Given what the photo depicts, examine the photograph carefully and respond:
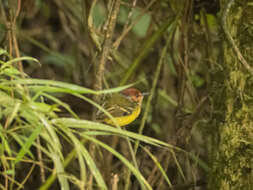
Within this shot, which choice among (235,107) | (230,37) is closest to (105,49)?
(230,37)

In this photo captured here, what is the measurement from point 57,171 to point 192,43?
1609 millimetres

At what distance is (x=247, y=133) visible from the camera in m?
2.13

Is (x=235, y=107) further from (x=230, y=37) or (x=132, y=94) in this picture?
(x=132, y=94)

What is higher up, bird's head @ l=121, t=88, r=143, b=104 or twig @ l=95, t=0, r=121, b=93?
twig @ l=95, t=0, r=121, b=93

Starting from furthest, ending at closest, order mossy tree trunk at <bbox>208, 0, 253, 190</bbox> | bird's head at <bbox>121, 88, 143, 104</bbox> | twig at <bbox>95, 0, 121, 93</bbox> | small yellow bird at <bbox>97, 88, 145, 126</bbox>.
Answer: bird's head at <bbox>121, 88, 143, 104</bbox>, small yellow bird at <bbox>97, 88, 145, 126</bbox>, mossy tree trunk at <bbox>208, 0, 253, 190</bbox>, twig at <bbox>95, 0, 121, 93</bbox>

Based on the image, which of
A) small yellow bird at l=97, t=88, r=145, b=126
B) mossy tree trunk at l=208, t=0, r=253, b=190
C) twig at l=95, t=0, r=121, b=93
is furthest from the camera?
small yellow bird at l=97, t=88, r=145, b=126

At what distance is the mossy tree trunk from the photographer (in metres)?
2.12

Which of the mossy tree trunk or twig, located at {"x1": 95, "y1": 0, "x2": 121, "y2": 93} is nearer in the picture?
twig, located at {"x1": 95, "y1": 0, "x2": 121, "y2": 93}

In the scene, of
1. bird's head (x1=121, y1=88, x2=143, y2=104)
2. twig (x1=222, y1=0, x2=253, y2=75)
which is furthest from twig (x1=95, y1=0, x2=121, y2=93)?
bird's head (x1=121, y1=88, x2=143, y2=104)

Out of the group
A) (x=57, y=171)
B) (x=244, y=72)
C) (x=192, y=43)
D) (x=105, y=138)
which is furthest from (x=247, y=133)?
(x=105, y=138)

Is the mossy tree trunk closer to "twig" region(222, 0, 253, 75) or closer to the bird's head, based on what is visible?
"twig" region(222, 0, 253, 75)

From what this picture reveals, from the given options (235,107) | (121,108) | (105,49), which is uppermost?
(105,49)

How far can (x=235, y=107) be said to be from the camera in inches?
86.0

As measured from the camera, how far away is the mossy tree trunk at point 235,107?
2.12 meters
